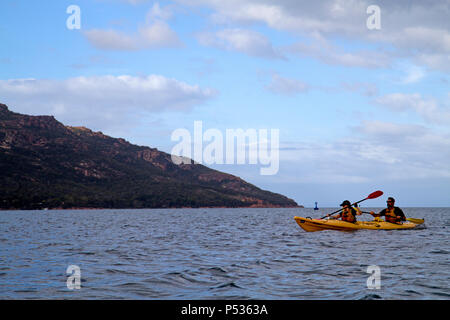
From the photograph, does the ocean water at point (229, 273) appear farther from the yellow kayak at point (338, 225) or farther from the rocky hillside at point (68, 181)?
the rocky hillside at point (68, 181)

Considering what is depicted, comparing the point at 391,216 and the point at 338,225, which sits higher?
the point at 391,216

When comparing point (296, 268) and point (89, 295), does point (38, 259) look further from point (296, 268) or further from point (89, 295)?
point (296, 268)

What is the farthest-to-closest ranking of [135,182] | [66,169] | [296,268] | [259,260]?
[135,182], [66,169], [259,260], [296,268]

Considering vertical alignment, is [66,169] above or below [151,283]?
above

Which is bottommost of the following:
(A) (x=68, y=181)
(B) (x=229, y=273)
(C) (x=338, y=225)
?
(B) (x=229, y=273)

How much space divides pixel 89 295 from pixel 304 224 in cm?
2045

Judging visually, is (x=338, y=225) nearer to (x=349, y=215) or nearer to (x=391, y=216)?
(x=349, y=215)

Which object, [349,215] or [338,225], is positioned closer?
[338,225]

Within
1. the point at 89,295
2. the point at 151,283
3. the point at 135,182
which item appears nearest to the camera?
the point at 89,295

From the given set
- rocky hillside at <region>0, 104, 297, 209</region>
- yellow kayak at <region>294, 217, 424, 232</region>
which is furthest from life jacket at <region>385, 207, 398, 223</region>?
rocky hillside at <region>0, 104, 297, 209</region>

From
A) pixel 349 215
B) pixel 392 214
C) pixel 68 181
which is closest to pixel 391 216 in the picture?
pixel 392 214
